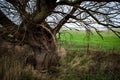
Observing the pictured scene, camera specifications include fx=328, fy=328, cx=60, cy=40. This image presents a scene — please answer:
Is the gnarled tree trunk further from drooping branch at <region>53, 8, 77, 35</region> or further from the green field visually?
the green field

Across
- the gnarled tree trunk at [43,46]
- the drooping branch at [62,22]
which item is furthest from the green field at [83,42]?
the gnarled tree trunk at [43,46]

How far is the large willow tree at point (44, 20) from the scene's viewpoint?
11.6 meters

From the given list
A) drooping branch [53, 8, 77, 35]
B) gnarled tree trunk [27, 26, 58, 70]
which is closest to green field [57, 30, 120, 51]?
drooping branch [53, 8, 77, 35]

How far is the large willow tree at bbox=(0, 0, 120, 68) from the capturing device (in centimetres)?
1162

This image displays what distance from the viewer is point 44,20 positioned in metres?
12.7

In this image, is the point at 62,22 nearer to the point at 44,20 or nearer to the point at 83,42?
the point at 44,20

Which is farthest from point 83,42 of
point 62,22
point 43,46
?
point 62,22

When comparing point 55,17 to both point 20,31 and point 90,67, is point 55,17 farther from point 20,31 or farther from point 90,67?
point 90,67

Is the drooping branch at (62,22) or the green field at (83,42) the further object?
the green field at (83,42)

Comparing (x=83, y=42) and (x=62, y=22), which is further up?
(x=62, y=22)

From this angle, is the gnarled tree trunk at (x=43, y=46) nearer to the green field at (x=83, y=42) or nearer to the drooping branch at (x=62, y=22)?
the drooping branch at (x=62, y=22)

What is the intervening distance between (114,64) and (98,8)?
3.31m

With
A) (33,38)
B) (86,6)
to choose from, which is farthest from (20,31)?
(86,6)

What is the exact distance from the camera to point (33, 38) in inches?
517
